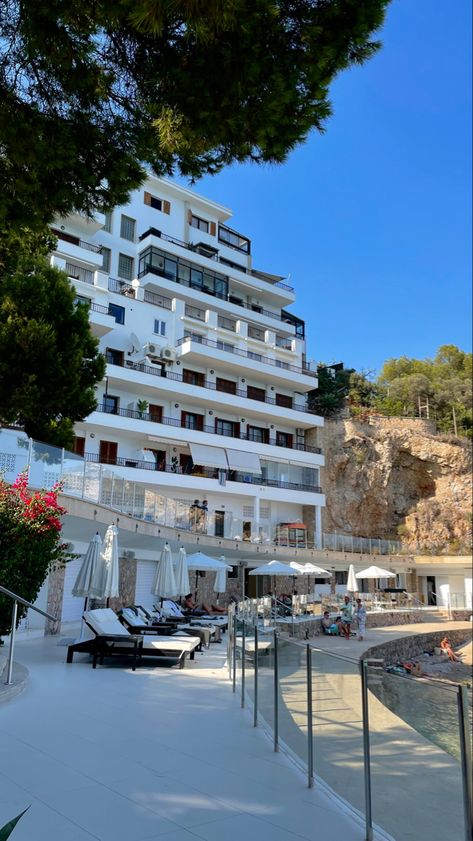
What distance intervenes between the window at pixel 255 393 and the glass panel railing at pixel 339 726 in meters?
33.8

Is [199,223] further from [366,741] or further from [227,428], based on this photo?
[366,741]

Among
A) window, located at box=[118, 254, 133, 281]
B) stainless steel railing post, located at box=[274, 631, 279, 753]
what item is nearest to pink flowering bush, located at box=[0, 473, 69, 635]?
stainless steel railing post, located at box=[274, 631, 279, 753]

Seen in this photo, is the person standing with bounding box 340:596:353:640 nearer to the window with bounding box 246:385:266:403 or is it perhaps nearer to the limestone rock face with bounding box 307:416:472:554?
the limestone rock face with bounding box 307:416:472:554

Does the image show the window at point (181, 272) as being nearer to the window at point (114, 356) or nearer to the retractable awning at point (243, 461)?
the window at point (114, 356)

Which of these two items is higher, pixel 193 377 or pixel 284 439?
pixel 193 377

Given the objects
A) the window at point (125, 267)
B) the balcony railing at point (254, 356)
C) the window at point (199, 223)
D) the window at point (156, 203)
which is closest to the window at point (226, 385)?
the balcony railing at point (254, 356)

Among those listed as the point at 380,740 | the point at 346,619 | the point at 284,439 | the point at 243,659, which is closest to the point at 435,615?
the point at 346,619

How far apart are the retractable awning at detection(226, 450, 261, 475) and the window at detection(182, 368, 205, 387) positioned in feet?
16.2

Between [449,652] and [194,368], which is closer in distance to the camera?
[449,652]

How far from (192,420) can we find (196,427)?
525mm

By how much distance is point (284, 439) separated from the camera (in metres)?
39.5

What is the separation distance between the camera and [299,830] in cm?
366

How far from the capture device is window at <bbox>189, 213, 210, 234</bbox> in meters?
41.4

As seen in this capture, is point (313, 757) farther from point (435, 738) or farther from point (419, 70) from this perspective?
point (419, 70)
